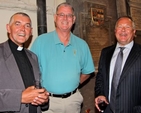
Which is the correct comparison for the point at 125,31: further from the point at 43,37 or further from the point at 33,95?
the point at 33,95

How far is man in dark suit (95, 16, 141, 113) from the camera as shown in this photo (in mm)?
2148

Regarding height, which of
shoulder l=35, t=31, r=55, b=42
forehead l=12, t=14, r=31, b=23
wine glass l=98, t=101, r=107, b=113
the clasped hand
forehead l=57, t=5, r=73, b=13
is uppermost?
forehead l=57, t=5, r=73, b=13

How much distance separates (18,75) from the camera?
1889 millimetres

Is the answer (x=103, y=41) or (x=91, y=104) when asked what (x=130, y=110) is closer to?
(x=91, y=104)

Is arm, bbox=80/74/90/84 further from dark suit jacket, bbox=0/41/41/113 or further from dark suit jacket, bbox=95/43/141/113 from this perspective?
dark suit jacket, bbox=0/41/41/113

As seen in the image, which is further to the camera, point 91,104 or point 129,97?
point 91,104

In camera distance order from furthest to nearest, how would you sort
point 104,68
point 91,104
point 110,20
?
1. point 110,20
2. point 91,104
3. point 104,68

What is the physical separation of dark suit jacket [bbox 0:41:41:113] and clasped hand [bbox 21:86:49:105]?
2.0 inches

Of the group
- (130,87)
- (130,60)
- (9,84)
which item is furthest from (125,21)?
(9,84)

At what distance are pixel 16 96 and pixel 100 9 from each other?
7.61 ft

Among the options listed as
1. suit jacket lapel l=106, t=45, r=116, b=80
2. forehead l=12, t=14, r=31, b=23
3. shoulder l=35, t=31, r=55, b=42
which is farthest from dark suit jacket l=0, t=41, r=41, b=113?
suit jacket lapel l=106, t=45, r=116, b=80

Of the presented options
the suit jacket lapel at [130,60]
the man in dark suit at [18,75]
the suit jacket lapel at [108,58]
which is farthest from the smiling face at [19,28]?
the suit jacket lapel at [130,60]

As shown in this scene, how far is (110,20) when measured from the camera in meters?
3.61

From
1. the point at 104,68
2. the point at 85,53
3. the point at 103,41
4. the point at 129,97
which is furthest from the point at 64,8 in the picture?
the point at 129,97
